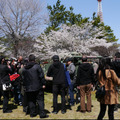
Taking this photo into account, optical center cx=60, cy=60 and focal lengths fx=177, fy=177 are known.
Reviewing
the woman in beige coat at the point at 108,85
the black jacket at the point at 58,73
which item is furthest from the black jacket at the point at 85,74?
the woman in beige coat at the point at 108,85

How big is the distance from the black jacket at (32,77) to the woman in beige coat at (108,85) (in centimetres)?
179

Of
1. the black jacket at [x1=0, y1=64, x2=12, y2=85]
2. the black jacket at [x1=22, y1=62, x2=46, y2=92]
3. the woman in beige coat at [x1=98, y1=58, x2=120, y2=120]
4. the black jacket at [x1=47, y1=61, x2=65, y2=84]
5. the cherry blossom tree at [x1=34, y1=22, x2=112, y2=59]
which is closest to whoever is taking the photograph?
the woman in beige coat at [x1=98, y1=58, x2=120, y2=120]

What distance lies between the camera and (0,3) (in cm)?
2566

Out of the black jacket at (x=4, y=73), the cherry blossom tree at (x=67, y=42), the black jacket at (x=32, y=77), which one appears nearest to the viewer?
the black jacket at (x=32, y=77)

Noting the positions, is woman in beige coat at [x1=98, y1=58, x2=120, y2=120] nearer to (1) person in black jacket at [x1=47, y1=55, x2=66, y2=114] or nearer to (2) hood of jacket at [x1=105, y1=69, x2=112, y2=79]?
(2) hood of jacket at [x1=105, y1=69, x2=112, y2=79]

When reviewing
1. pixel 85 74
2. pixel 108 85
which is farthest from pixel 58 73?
pixel 108 85

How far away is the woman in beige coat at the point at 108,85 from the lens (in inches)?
149

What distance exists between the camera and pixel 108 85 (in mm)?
3887

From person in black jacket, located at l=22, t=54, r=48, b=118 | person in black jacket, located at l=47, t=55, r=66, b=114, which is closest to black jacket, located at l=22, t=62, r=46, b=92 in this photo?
person in black jacket, located at l=22, t=54, r=48, b=118

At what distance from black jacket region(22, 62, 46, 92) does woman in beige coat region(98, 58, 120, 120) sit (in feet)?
5.86

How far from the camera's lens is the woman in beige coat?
12.5 feet

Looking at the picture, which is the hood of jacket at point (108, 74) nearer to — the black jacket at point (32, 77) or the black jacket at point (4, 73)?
the black jacket at point (32, 77)

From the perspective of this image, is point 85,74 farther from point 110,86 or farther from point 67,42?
point 67,42

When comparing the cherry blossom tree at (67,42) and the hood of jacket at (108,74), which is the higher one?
the cherry blossom tree at (67,42)
